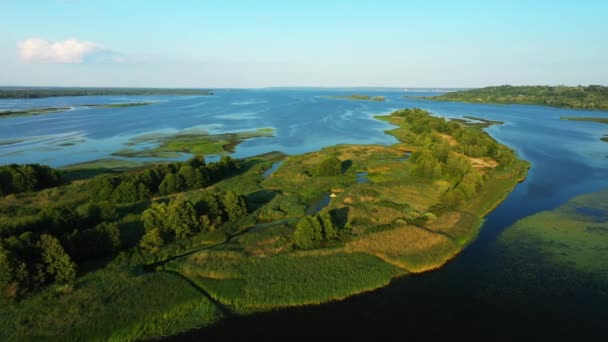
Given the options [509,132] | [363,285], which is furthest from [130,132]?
[509,132]

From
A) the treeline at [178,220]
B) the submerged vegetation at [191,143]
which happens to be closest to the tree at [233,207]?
the treeline at [178,220]

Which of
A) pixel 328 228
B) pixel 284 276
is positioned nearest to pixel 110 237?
pixel 284 276

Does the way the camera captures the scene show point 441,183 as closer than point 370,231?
No

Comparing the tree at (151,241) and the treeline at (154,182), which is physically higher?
the treeline at (154,182)

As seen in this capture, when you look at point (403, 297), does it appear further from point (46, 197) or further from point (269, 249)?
point (46, 197)

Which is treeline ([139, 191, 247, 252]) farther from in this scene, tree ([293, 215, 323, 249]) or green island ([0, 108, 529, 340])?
tree ([293, 215, 323, 249])

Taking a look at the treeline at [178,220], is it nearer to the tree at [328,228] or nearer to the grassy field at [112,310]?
the grassy field at [112,310]

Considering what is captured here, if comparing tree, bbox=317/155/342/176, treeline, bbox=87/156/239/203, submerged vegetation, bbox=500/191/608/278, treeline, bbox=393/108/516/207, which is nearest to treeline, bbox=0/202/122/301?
treeline, bbox=87/156/239/203
